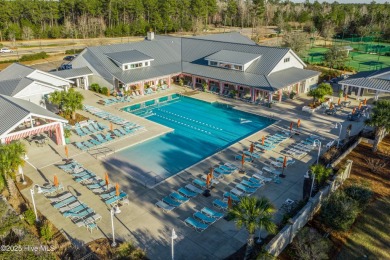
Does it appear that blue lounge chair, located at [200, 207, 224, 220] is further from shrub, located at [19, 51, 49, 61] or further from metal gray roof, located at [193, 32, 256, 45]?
shrub, located at [19, 51, 49, 61]

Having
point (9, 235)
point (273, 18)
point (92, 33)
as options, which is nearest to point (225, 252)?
point (9, 235)

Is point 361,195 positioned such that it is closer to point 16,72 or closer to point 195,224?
point 195,224

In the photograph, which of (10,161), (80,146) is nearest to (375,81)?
(80,146)

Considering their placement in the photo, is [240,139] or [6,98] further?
[240,139]

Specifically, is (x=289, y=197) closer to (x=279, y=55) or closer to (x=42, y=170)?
(x=42, y=170)

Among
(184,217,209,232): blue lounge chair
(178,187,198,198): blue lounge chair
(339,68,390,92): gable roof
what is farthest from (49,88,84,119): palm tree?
(339,68,390,92): gable roof

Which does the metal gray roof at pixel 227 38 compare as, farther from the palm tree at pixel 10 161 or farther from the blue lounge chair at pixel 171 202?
the palm tree at pixel 10 161
